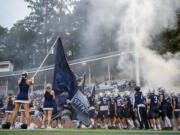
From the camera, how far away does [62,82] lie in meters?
9.34

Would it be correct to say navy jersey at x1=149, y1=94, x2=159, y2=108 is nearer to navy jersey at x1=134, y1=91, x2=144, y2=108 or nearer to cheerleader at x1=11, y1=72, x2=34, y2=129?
navy jersey at x1=134, y1=91, x2=144, y2=108

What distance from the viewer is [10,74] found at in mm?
24047

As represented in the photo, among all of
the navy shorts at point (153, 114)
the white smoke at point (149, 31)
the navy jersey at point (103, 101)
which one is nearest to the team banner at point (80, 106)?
the navy jersey at point (103, 101)

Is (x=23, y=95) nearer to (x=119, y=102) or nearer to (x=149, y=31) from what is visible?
(x=119, y=102)

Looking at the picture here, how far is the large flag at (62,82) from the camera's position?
930 centimetres

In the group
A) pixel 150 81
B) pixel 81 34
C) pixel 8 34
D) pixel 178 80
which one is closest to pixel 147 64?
pixel 150 81

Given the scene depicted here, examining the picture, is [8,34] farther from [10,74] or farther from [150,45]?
[150,45]

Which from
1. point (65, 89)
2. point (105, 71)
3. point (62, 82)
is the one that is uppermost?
point (105, 71)

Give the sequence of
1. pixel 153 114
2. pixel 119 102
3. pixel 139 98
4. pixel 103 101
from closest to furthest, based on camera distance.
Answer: pixel 139 98 → pixel 153 114 → pixel 119 102 → pixel 103 101

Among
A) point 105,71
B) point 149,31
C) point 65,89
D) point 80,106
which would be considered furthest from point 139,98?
point 105,71

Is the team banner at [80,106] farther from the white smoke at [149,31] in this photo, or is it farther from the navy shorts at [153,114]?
the white smoke at [149,31]

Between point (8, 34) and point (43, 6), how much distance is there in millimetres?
8465

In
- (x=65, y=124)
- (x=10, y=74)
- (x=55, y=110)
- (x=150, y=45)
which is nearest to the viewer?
(x=55, y=110)

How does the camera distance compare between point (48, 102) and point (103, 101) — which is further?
point (103, 101)
